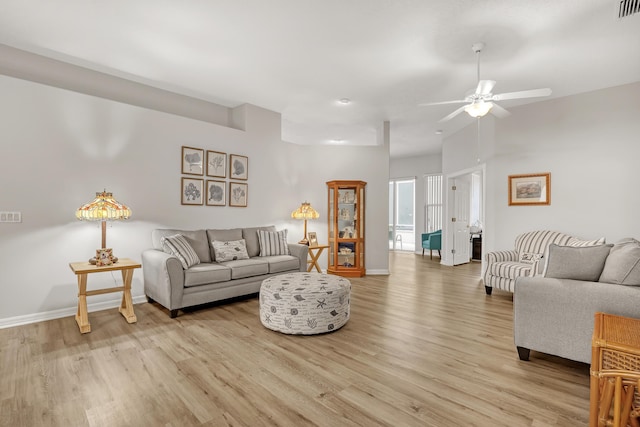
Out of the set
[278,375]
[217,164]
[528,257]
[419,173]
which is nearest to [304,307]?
[278,375]

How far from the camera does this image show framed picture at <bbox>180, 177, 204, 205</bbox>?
179 inches

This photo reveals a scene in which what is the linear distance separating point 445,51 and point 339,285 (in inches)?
108

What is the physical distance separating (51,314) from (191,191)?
214 centimetres

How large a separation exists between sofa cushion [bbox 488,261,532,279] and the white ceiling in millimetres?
2454

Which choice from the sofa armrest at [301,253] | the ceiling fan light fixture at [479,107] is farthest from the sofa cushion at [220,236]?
the ceiling fan light fixture at [479,107]

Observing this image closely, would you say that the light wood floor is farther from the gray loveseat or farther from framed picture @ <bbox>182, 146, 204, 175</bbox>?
framed picture @ <bbox>182, 146, 204, 175</bbox>

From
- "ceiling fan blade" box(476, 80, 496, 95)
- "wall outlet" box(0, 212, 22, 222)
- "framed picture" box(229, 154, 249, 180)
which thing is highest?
"ceiling fan blade" box(476, 80, 496, 95)

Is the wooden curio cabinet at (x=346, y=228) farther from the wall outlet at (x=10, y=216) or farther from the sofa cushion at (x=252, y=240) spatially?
the wall outlet at (x=10, y=216)

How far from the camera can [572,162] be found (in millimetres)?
4633

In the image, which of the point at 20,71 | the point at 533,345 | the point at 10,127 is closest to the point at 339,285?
the point at 533,345

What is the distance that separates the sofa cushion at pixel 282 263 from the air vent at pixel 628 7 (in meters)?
4.33

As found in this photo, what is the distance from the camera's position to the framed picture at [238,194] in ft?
16.7

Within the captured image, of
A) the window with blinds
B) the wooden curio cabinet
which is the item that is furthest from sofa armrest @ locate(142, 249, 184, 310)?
the window with blinds

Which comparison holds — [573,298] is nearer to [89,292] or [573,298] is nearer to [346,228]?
[346,228]
